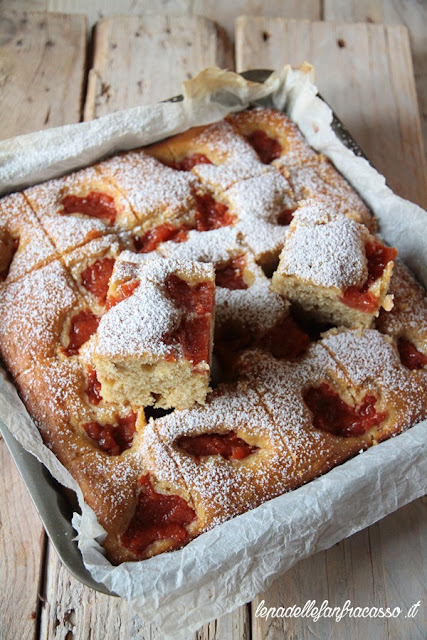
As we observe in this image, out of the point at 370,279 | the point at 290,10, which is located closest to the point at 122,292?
the point at 370,279

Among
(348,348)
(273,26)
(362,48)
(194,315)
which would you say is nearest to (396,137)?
(362,48)

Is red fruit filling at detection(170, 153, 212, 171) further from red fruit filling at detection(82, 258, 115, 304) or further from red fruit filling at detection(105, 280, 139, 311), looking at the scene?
red fruit filling at detection(105, 280, 139, 311)

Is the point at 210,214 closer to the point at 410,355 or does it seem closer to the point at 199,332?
the point at 199,332

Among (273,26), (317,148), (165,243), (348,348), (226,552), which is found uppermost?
(273,26)

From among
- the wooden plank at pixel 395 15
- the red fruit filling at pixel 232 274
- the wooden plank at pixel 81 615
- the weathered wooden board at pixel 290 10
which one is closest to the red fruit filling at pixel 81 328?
the red fruit filling at pixel 232 274

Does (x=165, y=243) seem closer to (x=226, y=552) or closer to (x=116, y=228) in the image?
(x=116, y=228)

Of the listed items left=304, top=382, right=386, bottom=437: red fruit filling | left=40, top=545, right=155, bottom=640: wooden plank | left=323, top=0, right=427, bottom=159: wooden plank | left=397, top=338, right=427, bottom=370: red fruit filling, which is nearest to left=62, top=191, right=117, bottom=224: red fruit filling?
left=304, top=382, right=386, bottom=437: red fruit filling

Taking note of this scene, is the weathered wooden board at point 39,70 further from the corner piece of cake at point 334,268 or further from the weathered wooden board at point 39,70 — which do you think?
the corner piece of cake at point 334,268
